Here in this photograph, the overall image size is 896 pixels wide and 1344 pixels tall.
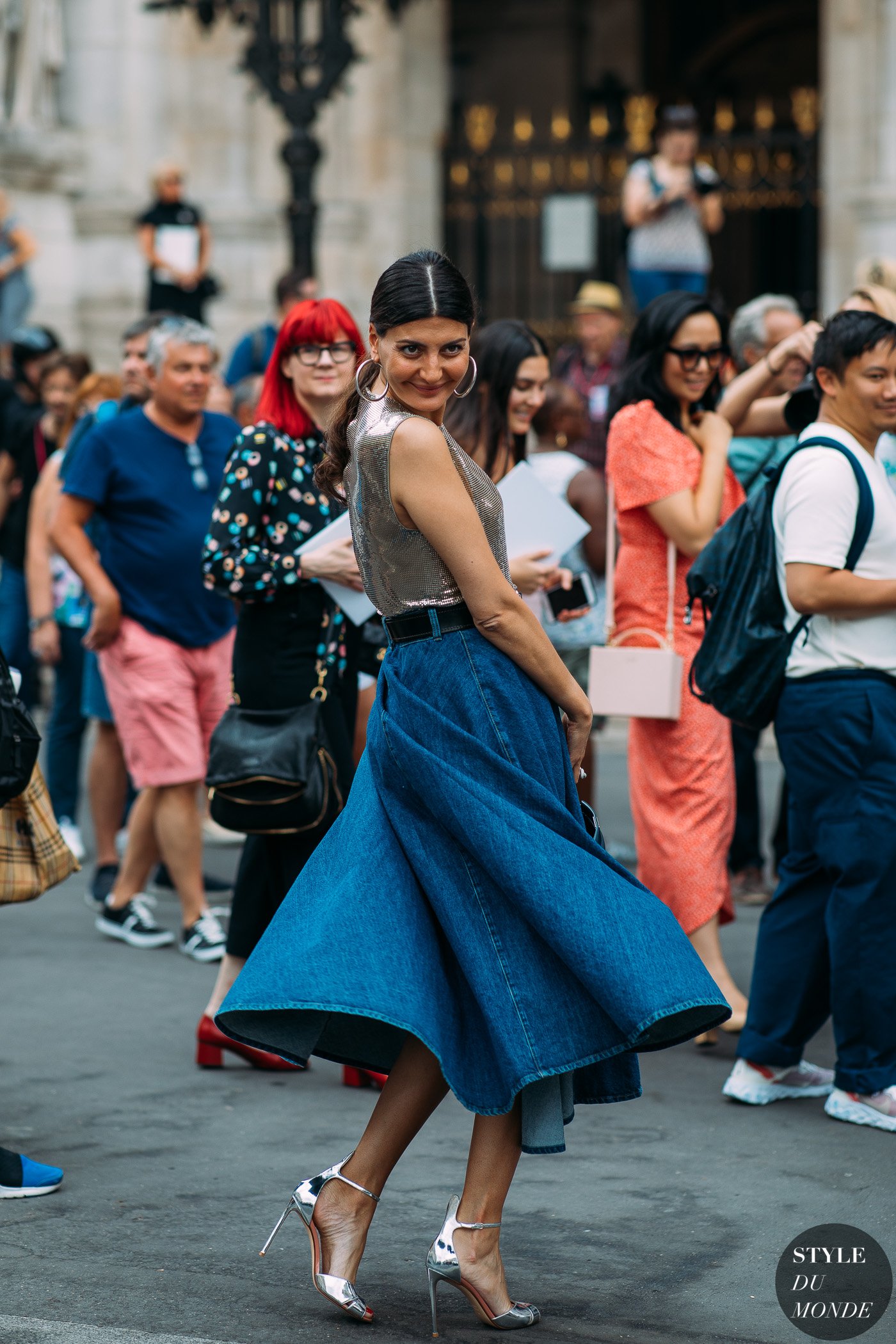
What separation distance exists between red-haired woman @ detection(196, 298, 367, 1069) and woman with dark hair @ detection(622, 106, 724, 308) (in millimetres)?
8683

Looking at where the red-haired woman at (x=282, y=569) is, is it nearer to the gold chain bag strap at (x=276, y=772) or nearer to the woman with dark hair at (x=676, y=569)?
the gold chain bag strap at (x=276, y=772)

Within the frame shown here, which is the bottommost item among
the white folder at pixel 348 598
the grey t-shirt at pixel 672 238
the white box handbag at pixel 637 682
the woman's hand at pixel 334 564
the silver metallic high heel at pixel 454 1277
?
the silver metallic high heel at pixel 454 1277

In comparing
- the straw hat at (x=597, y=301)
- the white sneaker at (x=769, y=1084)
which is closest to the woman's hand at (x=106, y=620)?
the white sneaker at (x=769, y=1084)

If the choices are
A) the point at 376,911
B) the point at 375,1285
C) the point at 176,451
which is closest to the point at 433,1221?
the point at 375,1285

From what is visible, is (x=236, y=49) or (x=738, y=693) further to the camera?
(x=236, y=49)

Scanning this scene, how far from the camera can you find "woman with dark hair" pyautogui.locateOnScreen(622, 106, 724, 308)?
13664 mm

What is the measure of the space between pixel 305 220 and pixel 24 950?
636 cm

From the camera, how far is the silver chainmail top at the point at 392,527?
144 inches

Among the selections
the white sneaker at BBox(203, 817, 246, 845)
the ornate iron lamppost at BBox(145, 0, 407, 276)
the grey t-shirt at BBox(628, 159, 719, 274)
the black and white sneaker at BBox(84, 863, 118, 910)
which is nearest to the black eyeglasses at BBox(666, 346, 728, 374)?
the black and white sneaker at BBox(84, 863, 118, 910)

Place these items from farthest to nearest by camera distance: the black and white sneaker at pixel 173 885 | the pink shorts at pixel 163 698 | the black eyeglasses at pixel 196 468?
1. the black and white sneaker at pixel 173 885
2. the black eyeglasses at pixel 196 468
3. the pink shorts at pixel 163 698

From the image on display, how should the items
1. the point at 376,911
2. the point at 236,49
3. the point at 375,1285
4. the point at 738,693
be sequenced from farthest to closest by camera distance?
the point at 236,49, the point at 738,693, the point at 375,1285, the point at 376,911

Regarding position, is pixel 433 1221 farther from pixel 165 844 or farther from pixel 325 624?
pixel 165 844

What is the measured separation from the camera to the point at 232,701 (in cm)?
550

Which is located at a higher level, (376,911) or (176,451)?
(176,451)
